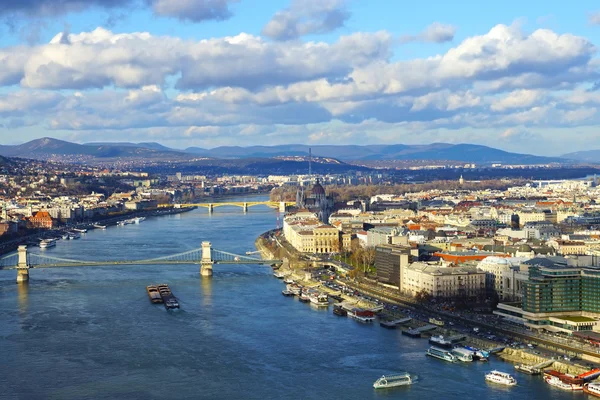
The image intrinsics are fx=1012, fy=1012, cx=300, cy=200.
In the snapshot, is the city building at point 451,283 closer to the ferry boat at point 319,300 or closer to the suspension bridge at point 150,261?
the ferry boat at point 319,300

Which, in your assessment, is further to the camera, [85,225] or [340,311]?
[85,225]

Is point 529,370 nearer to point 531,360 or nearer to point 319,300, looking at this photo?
point 531,360

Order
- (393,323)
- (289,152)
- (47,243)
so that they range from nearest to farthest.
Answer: (393,323)
(47,243)
(289,152)

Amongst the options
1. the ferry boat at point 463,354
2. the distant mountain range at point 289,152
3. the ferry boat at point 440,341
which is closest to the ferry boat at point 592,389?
the ferry boat at point 463,354

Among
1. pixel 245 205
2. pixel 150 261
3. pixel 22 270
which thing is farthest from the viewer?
pixel 245 205

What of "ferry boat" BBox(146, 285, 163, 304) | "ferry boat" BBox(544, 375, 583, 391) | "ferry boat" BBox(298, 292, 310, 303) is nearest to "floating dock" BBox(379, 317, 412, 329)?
"ferry boat" BBox(298, 292, 310, 303)

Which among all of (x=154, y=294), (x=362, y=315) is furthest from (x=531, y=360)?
(x=154, y=294)

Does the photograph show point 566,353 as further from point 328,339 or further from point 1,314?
point 1,314
